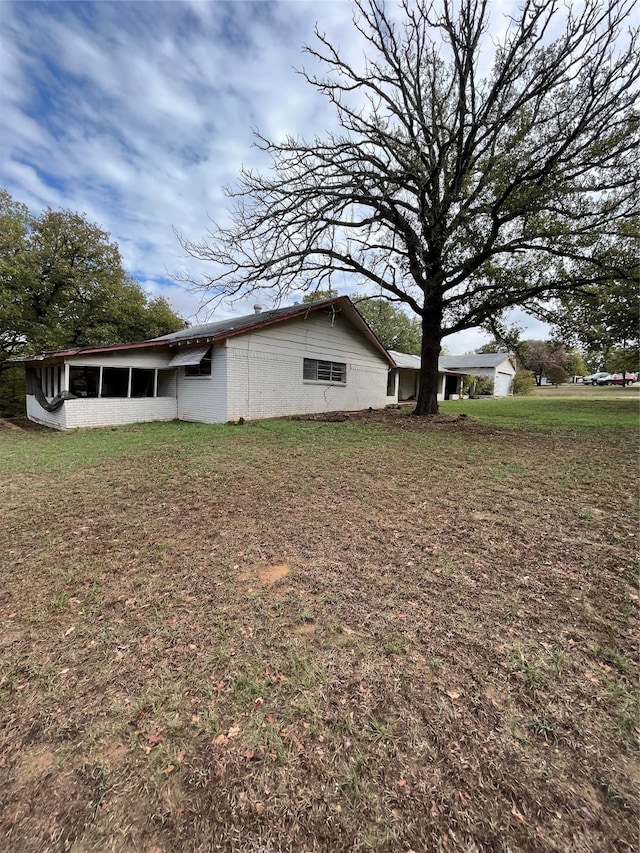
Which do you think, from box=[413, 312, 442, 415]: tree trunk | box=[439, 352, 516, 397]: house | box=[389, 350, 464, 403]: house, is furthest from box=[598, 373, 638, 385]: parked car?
box=[413, 312, 442, 415]: tree trunk

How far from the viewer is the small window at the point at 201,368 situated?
11.7m

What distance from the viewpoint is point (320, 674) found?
6.50 ft

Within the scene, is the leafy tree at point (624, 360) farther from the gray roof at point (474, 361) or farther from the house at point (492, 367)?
the gray roof at point (474, 361)

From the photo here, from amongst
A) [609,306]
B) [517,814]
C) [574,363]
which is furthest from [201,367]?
[574,363]

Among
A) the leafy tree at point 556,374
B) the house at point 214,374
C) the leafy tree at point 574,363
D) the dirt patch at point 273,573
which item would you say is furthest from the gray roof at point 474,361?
the dirt patch at point 273,573

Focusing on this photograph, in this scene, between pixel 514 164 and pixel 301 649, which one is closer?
pixel 301 649

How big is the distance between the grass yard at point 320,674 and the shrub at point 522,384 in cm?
3735

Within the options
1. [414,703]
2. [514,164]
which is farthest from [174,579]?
[514,164]

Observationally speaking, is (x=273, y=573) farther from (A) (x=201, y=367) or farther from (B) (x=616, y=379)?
(B) (x=616, y=379)

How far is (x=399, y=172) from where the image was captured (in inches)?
425

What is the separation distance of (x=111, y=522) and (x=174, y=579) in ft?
5.23

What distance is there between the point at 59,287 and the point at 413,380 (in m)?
22.2

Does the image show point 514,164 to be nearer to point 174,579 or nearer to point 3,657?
point 174,579

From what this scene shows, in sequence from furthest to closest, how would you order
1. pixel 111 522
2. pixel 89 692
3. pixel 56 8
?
pixel 56 8 → pixel 111 522 → pixel 89 692
